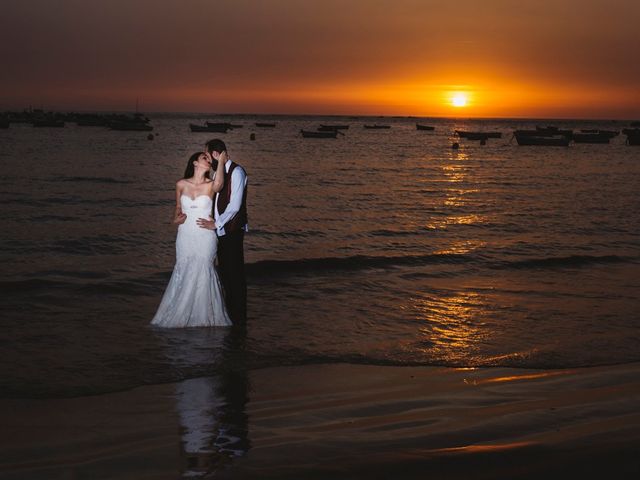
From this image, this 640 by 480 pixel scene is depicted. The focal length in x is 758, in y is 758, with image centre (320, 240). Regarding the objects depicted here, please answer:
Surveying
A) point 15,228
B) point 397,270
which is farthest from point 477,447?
point 15,228

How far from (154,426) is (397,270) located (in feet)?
28.4

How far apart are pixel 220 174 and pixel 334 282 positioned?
4943 millimetres

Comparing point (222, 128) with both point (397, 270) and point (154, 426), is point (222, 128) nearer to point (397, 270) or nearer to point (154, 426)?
point (397, 270)

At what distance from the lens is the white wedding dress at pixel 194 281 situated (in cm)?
828

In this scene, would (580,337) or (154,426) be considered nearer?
(154,426)

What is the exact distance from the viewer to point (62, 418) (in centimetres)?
576

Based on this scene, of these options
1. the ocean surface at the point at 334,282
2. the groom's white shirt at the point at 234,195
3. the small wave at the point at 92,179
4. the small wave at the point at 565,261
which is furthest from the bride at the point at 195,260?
the small wave at the point at 92,179

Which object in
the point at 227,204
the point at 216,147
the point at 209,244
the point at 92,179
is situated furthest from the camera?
the point at 92,179

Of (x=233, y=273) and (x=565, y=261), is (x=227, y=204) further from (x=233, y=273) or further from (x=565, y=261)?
(x=565, y=261)

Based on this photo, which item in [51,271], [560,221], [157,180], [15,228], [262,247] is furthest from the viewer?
[157,180]

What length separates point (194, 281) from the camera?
8.47 m

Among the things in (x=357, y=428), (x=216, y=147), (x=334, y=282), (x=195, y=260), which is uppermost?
(x=216, y=147)

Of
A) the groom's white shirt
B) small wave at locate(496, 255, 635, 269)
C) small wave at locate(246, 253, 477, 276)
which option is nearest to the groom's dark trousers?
the groom's white shirt

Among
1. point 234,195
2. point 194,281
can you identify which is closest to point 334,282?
point 194,281
